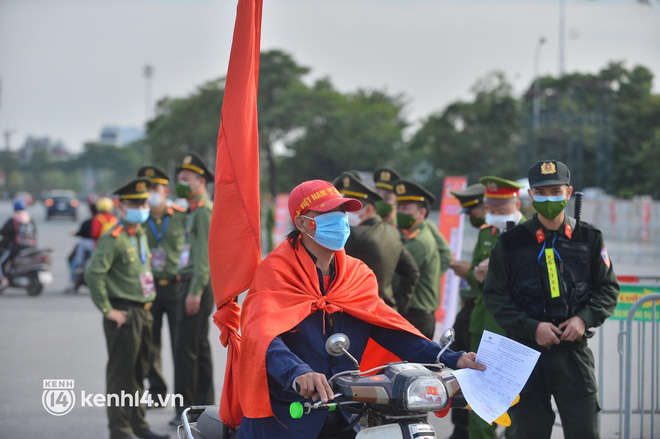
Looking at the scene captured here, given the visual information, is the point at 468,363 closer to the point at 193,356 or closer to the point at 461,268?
the point at 461,268

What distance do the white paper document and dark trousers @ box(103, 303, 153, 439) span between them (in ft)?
13.0

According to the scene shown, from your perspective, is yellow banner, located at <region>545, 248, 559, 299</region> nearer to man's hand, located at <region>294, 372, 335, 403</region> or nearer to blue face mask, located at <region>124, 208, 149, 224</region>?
man's hand, located at <region>294, 372, 335, 403</region>

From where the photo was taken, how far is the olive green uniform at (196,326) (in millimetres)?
7086

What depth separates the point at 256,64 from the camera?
4133 millimetres

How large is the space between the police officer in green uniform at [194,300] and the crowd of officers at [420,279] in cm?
1

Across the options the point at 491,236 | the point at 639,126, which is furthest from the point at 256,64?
the point at 639,126

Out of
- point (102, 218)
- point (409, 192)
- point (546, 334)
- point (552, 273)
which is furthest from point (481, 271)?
point (102, 218)

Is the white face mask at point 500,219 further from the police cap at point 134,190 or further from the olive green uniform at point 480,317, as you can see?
the police cap at point 134,190

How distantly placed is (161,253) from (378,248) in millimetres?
2741

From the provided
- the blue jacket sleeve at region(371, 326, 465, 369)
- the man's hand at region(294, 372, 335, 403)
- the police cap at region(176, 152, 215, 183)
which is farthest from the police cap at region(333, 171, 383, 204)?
the man's hand at region(294, 372, 335, 403)

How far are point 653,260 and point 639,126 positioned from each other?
65.0 feet

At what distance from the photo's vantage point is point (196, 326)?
7148 mm

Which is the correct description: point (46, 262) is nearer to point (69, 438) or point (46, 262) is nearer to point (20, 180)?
point (69, 438)

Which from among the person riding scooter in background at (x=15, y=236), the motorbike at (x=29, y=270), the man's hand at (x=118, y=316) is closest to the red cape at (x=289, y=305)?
the man's hand at (x=118, y=316)
